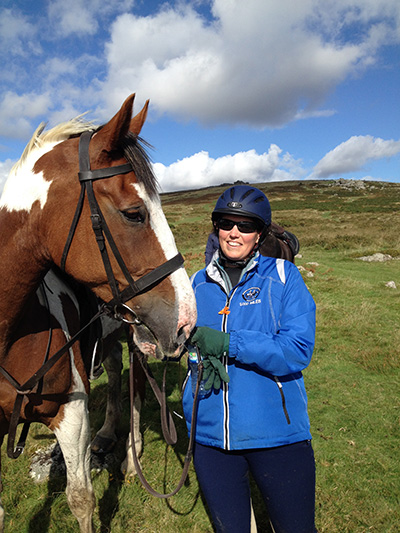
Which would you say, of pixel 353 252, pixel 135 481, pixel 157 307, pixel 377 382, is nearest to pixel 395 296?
pixel 377 382

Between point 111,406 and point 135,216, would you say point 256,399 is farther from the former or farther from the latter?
point 111,406

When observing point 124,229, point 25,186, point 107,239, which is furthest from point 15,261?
point 124,229

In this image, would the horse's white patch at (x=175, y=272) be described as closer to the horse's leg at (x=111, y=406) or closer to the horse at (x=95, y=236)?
the horse at (x=95, y=236)

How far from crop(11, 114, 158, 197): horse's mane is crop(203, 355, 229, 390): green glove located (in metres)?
1.15

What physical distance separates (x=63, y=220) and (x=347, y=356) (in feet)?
22.1

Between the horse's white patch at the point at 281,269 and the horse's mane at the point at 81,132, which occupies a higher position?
the horse's mane at the point at 81,132

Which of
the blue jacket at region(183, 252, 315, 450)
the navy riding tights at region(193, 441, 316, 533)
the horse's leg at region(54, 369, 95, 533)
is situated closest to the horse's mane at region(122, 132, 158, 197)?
the blue jacket at region(183, 252, 315, 450)

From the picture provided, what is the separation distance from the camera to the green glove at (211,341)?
6.66 ft

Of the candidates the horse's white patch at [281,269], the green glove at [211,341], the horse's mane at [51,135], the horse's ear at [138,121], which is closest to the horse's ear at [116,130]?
the horse's ear at [138,121]

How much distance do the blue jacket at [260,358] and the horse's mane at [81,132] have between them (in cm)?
90

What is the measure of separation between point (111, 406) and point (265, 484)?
3.02m

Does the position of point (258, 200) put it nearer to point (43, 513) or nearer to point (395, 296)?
point (43, 513)

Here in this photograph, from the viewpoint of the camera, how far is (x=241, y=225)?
242 cm

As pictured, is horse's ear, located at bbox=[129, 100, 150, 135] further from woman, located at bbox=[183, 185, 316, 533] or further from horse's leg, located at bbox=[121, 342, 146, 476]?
horse's leg, located at bbox=[121, 342, 146, 476]
